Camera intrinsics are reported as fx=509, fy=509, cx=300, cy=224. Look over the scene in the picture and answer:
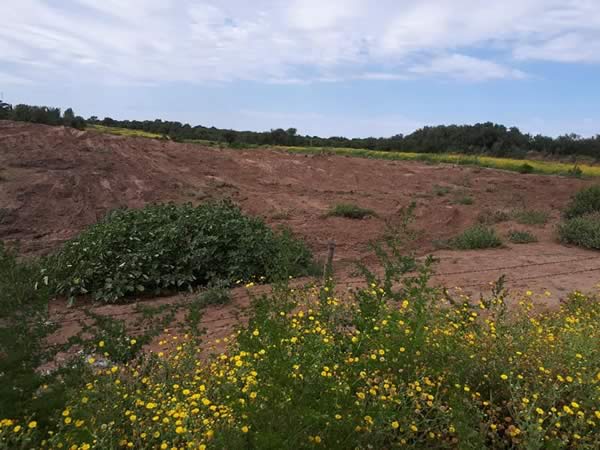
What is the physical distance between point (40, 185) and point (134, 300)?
647 cm

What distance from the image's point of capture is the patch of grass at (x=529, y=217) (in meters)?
12.1

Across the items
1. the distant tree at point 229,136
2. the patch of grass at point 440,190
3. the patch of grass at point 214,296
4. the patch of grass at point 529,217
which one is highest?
the distant tree at point 229,136

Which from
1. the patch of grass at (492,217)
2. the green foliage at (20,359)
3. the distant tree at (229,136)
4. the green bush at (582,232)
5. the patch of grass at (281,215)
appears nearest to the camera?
the green foliage at (20,359)

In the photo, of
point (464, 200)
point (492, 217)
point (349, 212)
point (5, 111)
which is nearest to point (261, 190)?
point (349, 212)

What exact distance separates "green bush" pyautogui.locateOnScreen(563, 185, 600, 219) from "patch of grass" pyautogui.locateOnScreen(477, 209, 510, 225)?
149cm

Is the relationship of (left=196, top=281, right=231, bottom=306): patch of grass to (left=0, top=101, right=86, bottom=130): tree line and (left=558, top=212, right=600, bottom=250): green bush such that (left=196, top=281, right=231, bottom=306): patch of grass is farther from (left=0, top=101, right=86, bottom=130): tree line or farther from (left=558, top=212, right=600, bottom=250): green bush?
(left=0, top=101, right=86, bottom=130): tree line

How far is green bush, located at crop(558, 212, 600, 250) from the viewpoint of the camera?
9751 millimetres

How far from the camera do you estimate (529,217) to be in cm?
1229

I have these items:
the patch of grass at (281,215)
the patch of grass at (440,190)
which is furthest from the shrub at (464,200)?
the patch of grass at (281,215)

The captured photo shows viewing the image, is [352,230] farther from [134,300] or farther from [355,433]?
[355,433]

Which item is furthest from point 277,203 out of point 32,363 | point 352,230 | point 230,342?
point 32,363

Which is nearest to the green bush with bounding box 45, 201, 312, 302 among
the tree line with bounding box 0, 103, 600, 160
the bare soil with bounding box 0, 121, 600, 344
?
the bare soil with bounding box 0, 121, 600, 344

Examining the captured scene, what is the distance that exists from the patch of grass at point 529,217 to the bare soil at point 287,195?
422mm

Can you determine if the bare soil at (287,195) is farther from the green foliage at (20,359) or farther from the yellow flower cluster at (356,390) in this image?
the green foliage at (20,359)
